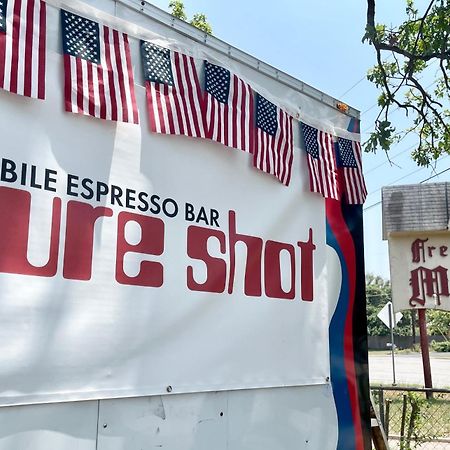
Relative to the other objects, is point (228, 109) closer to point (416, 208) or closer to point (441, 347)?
point (416, 208)

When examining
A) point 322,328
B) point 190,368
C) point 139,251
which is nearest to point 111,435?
point 190,368

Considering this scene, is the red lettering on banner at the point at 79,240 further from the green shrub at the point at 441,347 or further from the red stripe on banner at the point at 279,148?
the green shrub at the point at 441,347

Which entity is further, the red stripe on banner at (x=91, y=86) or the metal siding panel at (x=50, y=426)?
the red stripe on banner at (x=91, y=86)

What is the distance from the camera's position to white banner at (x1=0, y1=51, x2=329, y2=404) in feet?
6.53

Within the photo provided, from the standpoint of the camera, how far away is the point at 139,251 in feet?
7.62

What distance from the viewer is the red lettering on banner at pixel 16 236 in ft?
6.33

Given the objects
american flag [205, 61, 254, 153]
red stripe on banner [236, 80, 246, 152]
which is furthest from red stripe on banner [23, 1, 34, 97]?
red stripe on banner [236, 80, 246, 152]

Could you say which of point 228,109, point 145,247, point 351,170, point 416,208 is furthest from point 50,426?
point 416,208

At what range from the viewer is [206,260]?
8.52 ft

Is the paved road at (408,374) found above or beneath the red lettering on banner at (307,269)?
beneath

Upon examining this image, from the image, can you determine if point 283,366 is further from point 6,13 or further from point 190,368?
point 6,13

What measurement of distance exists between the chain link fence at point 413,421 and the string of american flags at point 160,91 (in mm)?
2821

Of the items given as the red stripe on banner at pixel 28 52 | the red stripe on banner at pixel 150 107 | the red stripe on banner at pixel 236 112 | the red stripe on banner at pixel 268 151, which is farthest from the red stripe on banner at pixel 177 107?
the red stripe on banner at pixel 28 52

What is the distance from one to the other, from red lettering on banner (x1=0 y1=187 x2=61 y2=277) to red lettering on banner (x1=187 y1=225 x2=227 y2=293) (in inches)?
26.8
